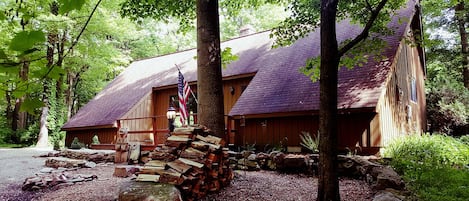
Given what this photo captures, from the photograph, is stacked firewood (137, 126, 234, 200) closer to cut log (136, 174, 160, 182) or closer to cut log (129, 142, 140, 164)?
cut log (136, 174, 160, 182)

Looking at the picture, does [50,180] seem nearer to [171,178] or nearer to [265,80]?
[171,178]

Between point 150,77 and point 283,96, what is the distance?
8.30 m

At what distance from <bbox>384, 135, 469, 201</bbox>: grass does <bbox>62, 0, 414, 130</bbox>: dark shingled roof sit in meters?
1.49

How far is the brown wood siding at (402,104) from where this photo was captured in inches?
371

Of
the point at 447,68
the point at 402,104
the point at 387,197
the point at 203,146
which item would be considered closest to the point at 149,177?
the point at 203,146

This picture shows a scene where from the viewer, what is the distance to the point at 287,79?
444 inches

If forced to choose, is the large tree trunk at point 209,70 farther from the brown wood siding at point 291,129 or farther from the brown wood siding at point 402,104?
the brown wood siding at point 402,104

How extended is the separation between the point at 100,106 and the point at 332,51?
1427 cm

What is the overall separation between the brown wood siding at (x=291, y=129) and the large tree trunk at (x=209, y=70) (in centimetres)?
445

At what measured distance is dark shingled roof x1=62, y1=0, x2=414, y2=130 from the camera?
9406 mm

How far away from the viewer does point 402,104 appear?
1133cm

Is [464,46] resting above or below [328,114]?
above

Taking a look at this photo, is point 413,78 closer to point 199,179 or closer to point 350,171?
point 350,171

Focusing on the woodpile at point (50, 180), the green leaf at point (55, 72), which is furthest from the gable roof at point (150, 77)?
the green leaf at point (55, 72)
